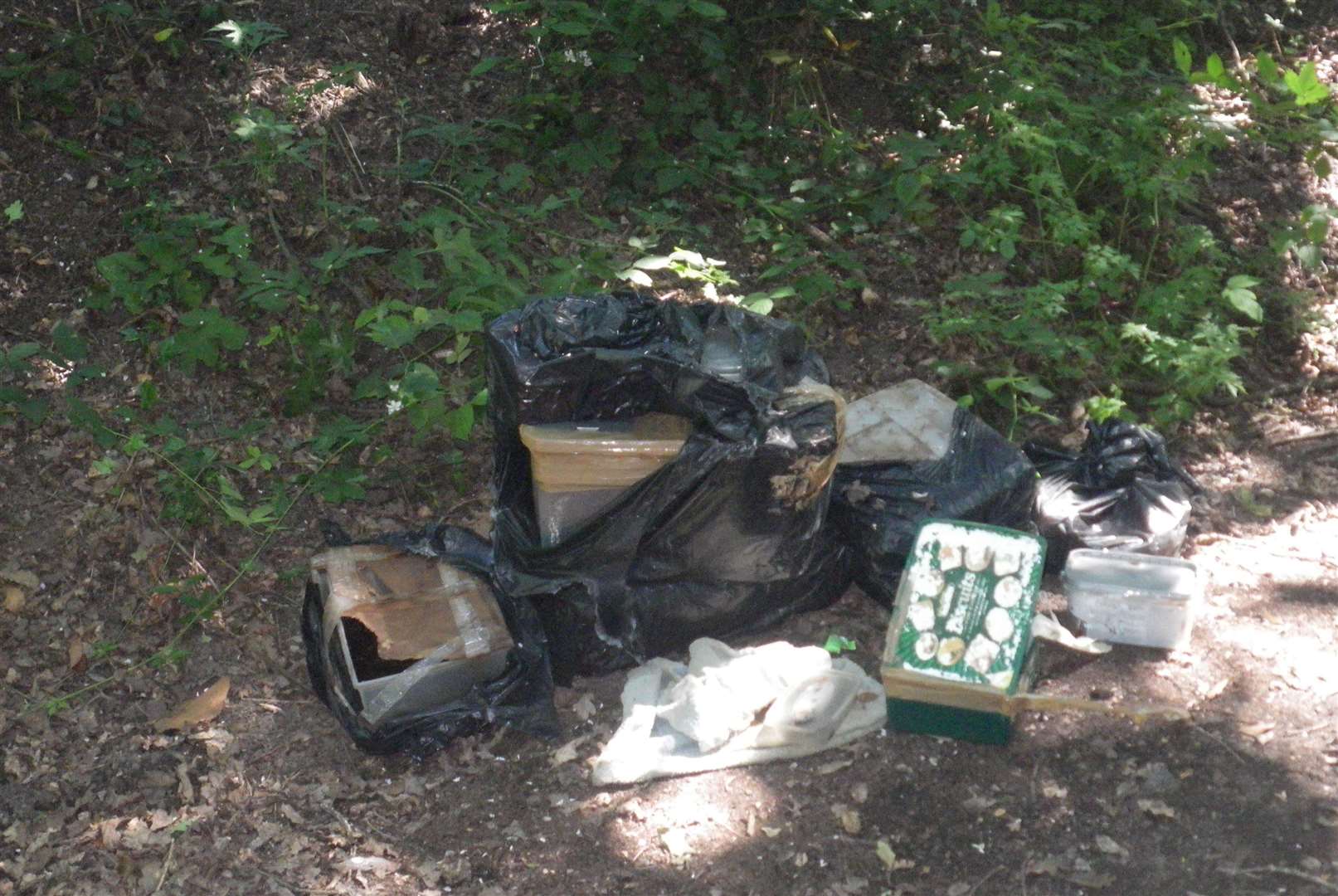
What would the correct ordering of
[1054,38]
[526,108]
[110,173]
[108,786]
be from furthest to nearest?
[1054,38] < [526,108] < [110,173] < [108,786]

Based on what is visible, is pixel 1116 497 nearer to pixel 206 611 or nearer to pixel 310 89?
pixel 206 611

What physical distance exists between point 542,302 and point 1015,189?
2.22 m

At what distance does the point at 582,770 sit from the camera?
8.30 feet

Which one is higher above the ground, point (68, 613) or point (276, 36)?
point (276, 36)

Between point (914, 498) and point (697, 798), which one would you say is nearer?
point (697, 798)

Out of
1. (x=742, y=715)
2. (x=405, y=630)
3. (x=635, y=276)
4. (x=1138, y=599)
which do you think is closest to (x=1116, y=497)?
(x=1138, y=599)

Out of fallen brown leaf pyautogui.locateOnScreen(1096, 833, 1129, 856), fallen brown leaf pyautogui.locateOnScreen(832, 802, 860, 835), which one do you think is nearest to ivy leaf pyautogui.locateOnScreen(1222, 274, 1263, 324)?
fallen brown leaf pyautogui.locateOnScreen(1096, 833, 1129, 856)

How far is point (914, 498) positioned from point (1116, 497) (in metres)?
0.54

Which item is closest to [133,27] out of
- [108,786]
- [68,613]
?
[68,613]

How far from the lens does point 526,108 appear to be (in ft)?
14.4

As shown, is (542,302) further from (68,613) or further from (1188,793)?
(1188,793)

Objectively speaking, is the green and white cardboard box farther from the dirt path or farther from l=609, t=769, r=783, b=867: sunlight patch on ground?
l=609, t=769, r=783, b=867: sunlight patch on ground

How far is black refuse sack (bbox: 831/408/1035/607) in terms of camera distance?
2904 mm

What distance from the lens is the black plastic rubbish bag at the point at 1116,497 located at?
117 inches
